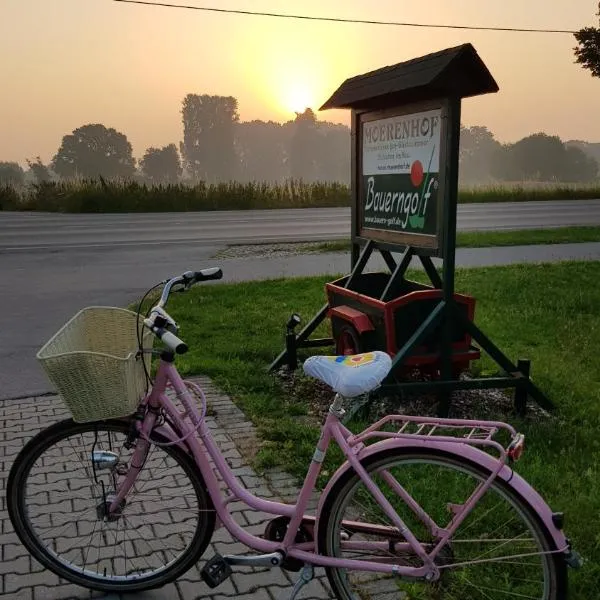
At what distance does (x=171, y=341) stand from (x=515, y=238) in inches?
543

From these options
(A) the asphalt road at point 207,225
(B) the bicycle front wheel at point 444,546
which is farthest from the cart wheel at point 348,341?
(A) the asphalt road at point 207,225

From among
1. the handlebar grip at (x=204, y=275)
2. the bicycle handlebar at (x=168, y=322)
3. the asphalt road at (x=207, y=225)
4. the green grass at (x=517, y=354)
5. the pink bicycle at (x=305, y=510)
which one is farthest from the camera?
the asphalt road at (x=207, y=225)

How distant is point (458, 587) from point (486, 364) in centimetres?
341

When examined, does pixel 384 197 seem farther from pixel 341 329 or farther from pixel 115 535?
pixel 115 535

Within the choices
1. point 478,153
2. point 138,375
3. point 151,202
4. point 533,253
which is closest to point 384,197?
point 138,375

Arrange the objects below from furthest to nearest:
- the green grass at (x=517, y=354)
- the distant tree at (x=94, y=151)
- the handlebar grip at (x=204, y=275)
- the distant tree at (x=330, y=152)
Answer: the distant tree at (x=330, y=152) < the distant tree at (x=94, y=151) < the green grass at (x=517, y=354) < the handlebar grip at (x=204, y=275)

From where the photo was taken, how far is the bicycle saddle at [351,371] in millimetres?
2379

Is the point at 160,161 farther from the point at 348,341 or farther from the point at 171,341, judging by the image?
the point at 171,341

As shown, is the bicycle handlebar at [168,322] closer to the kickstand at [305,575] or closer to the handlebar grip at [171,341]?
the handlebar grip at [171,341]

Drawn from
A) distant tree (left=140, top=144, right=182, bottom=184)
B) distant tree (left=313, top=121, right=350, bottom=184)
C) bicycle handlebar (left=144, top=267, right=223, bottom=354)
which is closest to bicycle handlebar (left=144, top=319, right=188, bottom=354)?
bicycle handlebar (left=144, top=267, right=223, bottom=354)

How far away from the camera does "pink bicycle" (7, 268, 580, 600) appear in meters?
2.36

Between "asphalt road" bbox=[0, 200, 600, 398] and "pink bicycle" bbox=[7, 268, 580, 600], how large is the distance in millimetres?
2668

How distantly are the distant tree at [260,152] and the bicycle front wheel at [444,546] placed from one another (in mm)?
140371

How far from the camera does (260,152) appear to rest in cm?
14500
